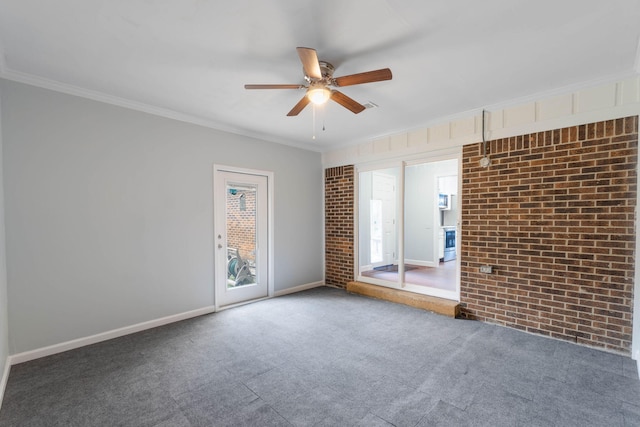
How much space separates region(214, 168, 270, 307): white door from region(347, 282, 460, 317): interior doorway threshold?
4.91 ft

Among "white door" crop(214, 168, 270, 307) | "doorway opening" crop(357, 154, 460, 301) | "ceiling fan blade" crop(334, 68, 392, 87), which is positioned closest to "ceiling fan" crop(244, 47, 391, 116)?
"ceiling fan blade" crop(334, 68, 392, 87)

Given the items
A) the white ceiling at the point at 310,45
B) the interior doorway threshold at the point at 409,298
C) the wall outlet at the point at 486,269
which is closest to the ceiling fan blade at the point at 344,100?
the white ceiling at the point at 310,45

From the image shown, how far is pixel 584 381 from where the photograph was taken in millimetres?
2246

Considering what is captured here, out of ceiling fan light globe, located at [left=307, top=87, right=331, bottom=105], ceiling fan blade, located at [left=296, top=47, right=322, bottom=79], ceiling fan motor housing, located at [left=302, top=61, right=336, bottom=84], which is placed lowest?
ceiling fan light globe, located at [left=307, top=87, right=331, bottom=105]

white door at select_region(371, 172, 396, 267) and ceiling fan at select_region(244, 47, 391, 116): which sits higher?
ceiling fan at select_region(244, 47, 391, 116)

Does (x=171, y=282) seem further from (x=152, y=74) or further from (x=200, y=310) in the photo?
(x=152, y=74)

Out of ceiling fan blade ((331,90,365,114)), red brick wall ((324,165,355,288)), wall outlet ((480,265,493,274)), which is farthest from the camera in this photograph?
red brick wall ((324,165,355,288))

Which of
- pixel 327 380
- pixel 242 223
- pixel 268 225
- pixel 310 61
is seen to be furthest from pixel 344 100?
pixel 268 225

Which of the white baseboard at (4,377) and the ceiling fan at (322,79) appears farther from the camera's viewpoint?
the white baseboard at (4,377)

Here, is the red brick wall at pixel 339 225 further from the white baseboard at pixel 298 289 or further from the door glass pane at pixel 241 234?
the door glass pane at pixel 241 234

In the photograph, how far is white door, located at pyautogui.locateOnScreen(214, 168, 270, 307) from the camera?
4.01m

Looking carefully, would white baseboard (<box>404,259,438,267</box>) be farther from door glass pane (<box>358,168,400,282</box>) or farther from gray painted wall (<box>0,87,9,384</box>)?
gray painted wall (<box>0,87,9,384</box>)

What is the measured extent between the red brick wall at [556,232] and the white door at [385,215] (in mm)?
2582

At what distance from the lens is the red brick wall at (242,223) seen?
4.16 metres
